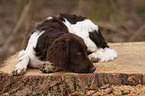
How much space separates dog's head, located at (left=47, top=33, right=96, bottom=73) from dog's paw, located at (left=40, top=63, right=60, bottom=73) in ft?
0.29

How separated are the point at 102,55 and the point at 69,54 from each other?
3.41ft

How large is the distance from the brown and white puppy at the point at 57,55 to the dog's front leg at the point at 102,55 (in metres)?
0.71

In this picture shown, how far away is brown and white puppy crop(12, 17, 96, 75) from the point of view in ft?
11.0

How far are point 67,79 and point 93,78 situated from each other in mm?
364

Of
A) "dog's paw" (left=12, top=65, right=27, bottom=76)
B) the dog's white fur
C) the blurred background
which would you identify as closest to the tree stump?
"dog's paw" (left=12, top=65, right=27, bottom=76)

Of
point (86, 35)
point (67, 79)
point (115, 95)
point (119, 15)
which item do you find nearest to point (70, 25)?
point (86, 35)

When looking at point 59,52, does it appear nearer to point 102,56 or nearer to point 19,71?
point 19,71

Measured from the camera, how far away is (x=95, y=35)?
448cm

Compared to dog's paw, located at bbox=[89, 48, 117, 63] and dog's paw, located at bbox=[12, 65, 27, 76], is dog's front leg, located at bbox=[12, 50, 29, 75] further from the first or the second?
dog's paw, located at bbox=[89, 48, 117, 63]

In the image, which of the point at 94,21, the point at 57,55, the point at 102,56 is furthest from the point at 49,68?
the point at 94,21

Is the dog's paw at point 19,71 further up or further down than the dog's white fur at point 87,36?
further down

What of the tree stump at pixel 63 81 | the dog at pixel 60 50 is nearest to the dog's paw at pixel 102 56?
the dog at pixel 60 50

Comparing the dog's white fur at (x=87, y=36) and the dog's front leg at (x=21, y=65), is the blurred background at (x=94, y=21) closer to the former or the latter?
the dog's white fur at (x=87, y=36)

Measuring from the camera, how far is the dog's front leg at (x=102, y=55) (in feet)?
13.6
